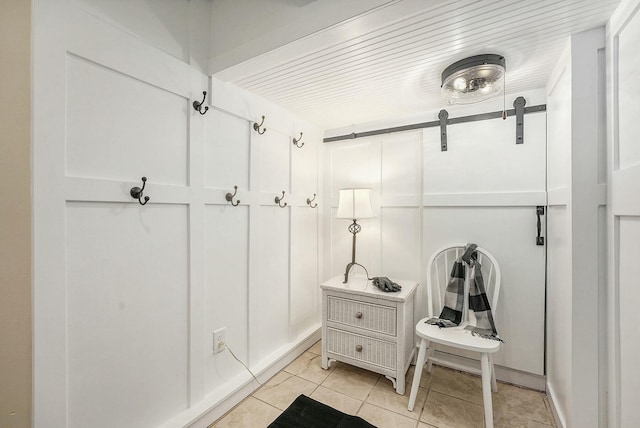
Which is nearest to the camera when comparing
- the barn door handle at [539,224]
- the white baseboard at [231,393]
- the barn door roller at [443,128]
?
the white baseboard at [231,393]

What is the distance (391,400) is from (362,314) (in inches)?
20.6

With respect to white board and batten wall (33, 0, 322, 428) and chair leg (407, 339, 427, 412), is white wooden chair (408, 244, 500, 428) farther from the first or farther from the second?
white board and batten wall (33, 0, 322, 428)

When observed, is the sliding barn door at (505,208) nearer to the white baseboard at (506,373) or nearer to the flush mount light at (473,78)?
the white baseboard at (506,373)

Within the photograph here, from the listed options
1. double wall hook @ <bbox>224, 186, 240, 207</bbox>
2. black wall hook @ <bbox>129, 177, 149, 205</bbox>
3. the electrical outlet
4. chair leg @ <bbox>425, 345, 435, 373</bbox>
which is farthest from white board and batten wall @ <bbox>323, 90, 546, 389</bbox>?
black wall hook @ <bbox>129, 177, 149, 205</bbox>

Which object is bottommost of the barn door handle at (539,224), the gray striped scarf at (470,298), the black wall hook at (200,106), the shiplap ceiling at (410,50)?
the gray striped scarf at (470,298)

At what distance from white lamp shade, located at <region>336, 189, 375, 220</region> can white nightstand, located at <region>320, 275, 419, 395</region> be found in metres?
0.52

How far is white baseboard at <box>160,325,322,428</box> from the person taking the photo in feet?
4.67

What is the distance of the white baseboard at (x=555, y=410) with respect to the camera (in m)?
1.43

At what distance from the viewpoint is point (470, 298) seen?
1.81 metres

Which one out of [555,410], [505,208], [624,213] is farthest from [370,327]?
[624,213]

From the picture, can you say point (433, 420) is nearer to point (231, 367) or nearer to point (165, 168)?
point (231, 367)

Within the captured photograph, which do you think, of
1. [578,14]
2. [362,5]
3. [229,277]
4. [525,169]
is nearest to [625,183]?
[578,14]

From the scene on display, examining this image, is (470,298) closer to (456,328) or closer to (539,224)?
(456,328)

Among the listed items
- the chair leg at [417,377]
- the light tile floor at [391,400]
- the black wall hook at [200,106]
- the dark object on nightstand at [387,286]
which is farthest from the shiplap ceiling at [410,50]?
the light tile floor at [391,400]
